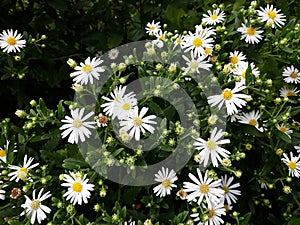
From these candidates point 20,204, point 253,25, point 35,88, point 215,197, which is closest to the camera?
point 215,197

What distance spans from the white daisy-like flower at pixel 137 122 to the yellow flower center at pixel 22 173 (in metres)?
0.34

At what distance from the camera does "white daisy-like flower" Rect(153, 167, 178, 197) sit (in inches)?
56.6

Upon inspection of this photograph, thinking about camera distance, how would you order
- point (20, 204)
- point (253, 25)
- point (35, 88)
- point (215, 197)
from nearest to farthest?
1. point (215, 197)
2. point (20, 204)
3. point (253, 25)
4. point (35, 88)

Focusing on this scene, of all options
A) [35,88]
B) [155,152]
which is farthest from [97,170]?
[35,88]

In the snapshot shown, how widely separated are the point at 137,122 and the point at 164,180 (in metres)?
0.21

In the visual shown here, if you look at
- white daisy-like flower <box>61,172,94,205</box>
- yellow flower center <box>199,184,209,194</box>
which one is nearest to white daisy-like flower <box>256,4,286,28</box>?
yellow flower center <box>199,184,209,194</box>

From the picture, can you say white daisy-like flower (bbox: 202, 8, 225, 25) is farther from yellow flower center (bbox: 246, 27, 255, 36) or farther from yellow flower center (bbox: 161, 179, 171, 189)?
yellow flower center (bbox: 161, 179, 171, 189)

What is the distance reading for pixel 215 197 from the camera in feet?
4.64

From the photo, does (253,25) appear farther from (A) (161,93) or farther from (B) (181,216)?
(B) (181,216)

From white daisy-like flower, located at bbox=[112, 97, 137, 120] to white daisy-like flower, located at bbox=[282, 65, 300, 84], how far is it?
0.85 metres

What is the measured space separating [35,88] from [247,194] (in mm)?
1230

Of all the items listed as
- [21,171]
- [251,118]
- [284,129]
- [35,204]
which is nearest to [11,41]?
[21,171]

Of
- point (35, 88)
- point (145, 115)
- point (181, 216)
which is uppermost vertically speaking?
point (35, 88)

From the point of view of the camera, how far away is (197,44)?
1648 mm
